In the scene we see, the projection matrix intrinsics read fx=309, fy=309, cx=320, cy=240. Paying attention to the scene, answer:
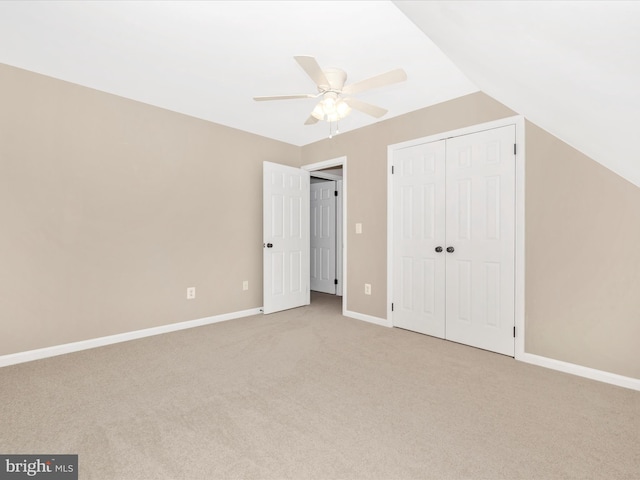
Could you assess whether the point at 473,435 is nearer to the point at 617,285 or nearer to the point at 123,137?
the point at 617,285

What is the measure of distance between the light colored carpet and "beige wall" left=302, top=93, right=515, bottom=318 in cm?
107

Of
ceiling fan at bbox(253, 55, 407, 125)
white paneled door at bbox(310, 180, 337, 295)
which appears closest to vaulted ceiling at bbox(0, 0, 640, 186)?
ceiling fan at bbox(253, 55, 407, 125)

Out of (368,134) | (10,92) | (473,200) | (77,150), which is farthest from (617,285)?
(10,92)

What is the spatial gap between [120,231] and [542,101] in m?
3.49

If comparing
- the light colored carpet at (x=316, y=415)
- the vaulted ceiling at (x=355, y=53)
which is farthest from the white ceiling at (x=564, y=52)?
the light colored carpet at (x=316, y=415)

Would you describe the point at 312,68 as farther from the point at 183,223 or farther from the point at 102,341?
the point at 102,341

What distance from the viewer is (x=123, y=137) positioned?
10.2 ft

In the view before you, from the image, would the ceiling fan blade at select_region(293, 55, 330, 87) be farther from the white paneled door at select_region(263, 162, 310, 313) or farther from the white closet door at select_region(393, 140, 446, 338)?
the white paneled door at select_region(263, 162, 310, 313)

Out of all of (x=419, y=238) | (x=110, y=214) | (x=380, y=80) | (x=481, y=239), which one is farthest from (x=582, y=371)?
(x=110, y=214)

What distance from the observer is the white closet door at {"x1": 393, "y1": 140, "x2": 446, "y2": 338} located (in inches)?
126

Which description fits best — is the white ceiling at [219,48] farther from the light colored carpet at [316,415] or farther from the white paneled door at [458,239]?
the light colored carpet at [316,415]

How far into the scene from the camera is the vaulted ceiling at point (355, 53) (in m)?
0.80

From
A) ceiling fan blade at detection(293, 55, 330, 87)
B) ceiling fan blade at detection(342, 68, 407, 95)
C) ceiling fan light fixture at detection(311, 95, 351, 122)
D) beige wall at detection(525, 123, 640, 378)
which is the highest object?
ceiling fan blade at detection(293, 55, 330, 87)

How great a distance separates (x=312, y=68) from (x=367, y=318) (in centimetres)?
283
